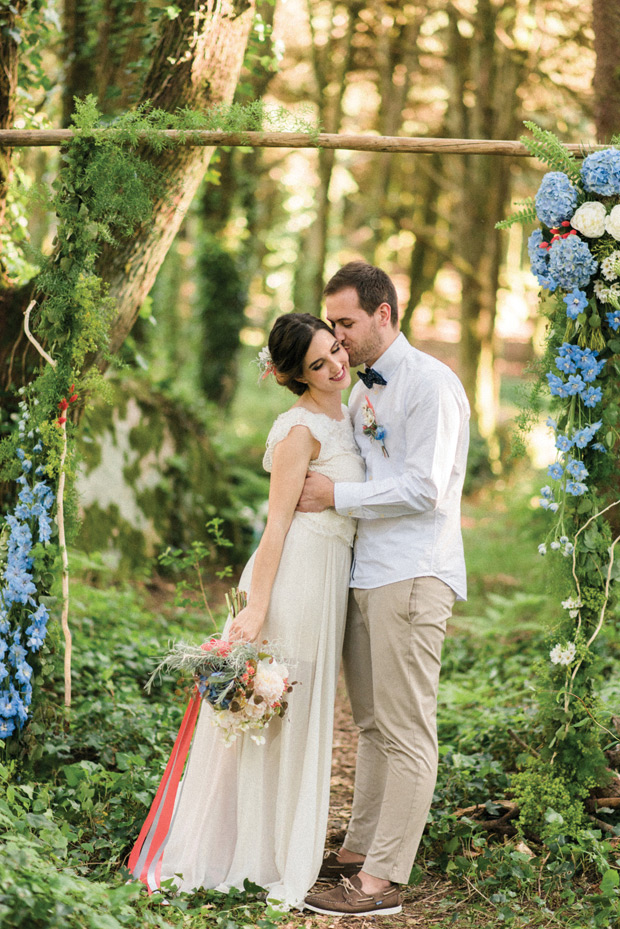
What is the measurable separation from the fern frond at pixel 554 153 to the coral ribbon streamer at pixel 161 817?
Answer: 2.53m

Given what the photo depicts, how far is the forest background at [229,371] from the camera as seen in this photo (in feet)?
11.7

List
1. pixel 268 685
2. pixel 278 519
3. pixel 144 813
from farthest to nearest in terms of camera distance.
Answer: pixel 144 813 < pixel 278 519 < pixel 268 685

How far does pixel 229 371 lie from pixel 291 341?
891cm

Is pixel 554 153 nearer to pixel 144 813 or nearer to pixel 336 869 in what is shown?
pixel 336 869

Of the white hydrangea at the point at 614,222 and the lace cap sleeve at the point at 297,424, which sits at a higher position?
the white hydrangea at the point at 614,222

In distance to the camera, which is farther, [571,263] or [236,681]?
[571,263]

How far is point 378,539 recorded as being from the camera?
347cm

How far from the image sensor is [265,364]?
11.8 feet

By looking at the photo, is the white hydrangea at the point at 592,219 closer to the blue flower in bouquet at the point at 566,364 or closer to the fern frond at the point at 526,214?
the fern frond at the point at 526,214

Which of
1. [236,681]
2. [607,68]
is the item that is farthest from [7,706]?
[607,68]

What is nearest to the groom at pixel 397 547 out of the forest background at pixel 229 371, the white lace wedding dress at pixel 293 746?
the white lace wedding dress at pixel 293 746

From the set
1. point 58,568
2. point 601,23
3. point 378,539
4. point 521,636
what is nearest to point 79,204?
point 58,568

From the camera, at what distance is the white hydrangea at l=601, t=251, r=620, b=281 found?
3381 millimetres

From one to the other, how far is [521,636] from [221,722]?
4.30m
